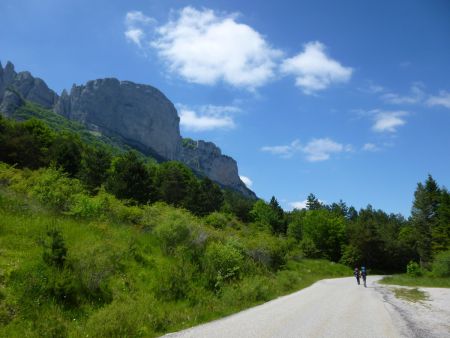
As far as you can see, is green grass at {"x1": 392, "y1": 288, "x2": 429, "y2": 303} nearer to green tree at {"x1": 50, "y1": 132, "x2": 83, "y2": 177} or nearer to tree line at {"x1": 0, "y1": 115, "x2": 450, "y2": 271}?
tree line at {"x1": 0, "y1": 115, "x2": 450, "y2": 271}

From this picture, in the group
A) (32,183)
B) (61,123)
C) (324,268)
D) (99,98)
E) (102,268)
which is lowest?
(324,268)

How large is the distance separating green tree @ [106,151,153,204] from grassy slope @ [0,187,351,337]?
99.5 ft

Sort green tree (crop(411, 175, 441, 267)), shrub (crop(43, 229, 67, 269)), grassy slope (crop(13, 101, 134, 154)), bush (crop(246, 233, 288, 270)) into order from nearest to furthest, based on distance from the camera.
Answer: shrub (crop(43, 229, 67, 269)) < bush (crop(246, 233, 288, 270)) < green tree (crop(411, 175, 441, 267)) < grassy slope (crop(13, 101, 134, 154))

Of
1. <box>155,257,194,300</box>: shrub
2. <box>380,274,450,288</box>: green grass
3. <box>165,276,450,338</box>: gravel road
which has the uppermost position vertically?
<box>155,257,194,300</box>: shrub

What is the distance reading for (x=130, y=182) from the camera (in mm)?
52781

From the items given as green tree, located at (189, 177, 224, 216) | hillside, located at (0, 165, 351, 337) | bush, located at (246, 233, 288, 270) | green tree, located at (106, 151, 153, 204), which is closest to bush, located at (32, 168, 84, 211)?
hillside, located at (0, 165, 351, 337)

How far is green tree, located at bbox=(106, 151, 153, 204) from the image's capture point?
50281mm

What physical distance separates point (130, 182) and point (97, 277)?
41091mm

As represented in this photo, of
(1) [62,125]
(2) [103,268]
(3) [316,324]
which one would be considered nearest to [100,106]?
(1) [62,125]

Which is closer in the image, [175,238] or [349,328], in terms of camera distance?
[349,328]

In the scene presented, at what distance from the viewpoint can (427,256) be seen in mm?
72312

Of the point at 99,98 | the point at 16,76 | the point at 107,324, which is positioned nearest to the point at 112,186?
the point at 107,324

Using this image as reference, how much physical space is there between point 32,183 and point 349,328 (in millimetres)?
17349

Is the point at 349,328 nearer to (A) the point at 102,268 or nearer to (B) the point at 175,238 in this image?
(A) the point at 102,268
